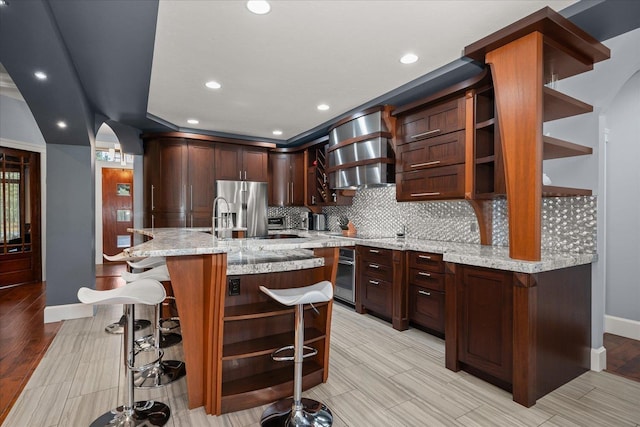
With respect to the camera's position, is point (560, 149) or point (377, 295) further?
point (377, 295)

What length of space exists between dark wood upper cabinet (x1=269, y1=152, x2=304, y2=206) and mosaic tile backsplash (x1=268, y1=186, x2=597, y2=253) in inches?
27.2

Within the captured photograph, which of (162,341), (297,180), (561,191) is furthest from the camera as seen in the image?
(297,180)

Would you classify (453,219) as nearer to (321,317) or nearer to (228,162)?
(321,317)

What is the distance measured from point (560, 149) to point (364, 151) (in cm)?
212

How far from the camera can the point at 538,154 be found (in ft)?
7.06

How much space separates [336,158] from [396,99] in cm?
122

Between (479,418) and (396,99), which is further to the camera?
(396,99)

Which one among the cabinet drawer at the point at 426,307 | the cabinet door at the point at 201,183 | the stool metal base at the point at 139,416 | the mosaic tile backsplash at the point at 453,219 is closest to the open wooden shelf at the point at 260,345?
the stool metal base at the point at 139,416

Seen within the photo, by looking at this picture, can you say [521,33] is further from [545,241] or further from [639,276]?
[639,276]

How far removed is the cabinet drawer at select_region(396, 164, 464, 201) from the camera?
319 centimetres

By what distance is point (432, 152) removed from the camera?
3.47m

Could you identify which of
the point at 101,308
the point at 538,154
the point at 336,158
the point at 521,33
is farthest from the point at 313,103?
the point at 101,308

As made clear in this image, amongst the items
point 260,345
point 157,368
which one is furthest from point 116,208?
point 260,345

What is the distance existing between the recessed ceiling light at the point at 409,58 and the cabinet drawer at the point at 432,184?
1076 millimetres
